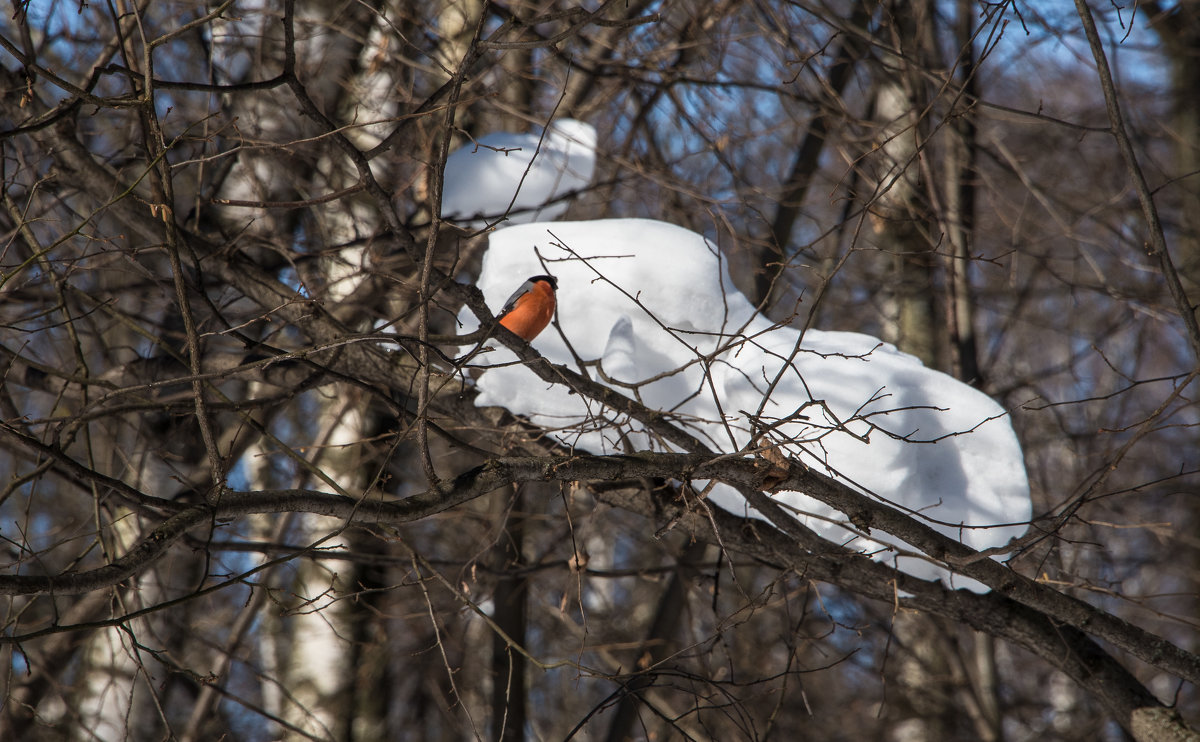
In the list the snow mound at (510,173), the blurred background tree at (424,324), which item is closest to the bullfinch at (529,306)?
the blurred background tree at (424,324)

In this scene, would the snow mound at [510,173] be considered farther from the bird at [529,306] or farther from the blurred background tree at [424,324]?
the bird at [529,306]

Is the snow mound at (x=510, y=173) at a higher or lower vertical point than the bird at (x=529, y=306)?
higher

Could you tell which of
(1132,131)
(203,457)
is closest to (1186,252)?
(1132,131)

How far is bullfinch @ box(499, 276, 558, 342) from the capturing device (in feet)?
9.70

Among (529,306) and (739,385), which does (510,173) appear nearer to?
(529,306)

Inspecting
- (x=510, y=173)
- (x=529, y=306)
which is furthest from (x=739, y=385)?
(x=510, y=173)

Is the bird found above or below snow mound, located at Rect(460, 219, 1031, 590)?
above

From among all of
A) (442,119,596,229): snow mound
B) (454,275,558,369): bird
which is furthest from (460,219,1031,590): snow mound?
(442,119,596,229): snow mound

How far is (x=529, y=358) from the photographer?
2.22 meters

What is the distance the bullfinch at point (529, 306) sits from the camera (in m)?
2.96

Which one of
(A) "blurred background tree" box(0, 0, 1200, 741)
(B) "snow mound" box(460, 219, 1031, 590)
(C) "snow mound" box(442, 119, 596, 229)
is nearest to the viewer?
(A) "blurred background tree" box(0, 0, 1200, 741)

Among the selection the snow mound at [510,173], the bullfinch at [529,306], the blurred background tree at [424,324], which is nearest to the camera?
the blurred background tree at [424,324]

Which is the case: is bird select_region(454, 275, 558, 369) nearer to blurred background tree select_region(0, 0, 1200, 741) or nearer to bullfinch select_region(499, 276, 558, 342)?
bullfinch select_region(499, 276, 558, 342)

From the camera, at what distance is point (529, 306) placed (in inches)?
118
